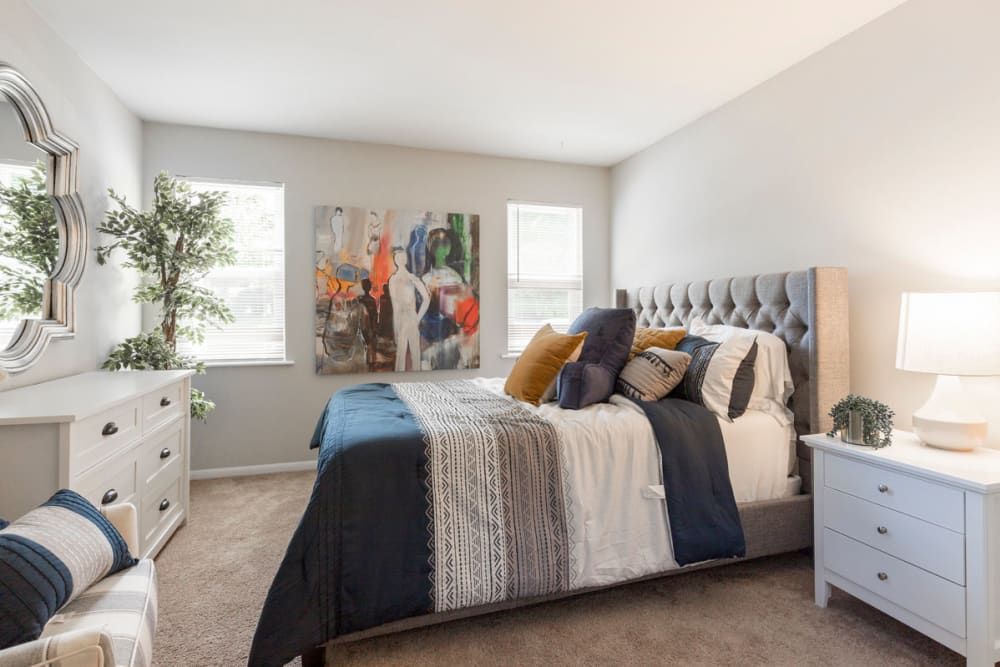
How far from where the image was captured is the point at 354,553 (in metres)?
1.54

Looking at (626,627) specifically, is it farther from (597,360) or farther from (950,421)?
(950,421)

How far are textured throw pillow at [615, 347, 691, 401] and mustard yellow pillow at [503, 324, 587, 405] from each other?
0.32 metres

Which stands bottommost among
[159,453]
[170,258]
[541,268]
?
[159,453]

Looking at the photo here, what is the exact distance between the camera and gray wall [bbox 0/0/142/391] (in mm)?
2168

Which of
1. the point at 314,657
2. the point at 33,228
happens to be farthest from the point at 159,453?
the point at 314,657

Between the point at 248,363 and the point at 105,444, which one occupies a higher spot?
the point at 248,363

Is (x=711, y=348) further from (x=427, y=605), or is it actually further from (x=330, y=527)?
(x=330, y=527)

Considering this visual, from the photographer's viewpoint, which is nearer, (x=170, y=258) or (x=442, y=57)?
(x=442, y=57)

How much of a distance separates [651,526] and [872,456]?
84 cm

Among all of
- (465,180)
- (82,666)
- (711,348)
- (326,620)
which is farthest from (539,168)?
(82,666)

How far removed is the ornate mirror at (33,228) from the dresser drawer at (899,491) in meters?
3.40

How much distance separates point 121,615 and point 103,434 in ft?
3.26

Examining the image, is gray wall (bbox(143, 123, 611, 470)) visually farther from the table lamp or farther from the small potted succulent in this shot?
the table lamp

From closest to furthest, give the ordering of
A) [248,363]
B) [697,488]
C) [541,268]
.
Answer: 1. [697,488]
2. [248,363]
3. [541,268]
